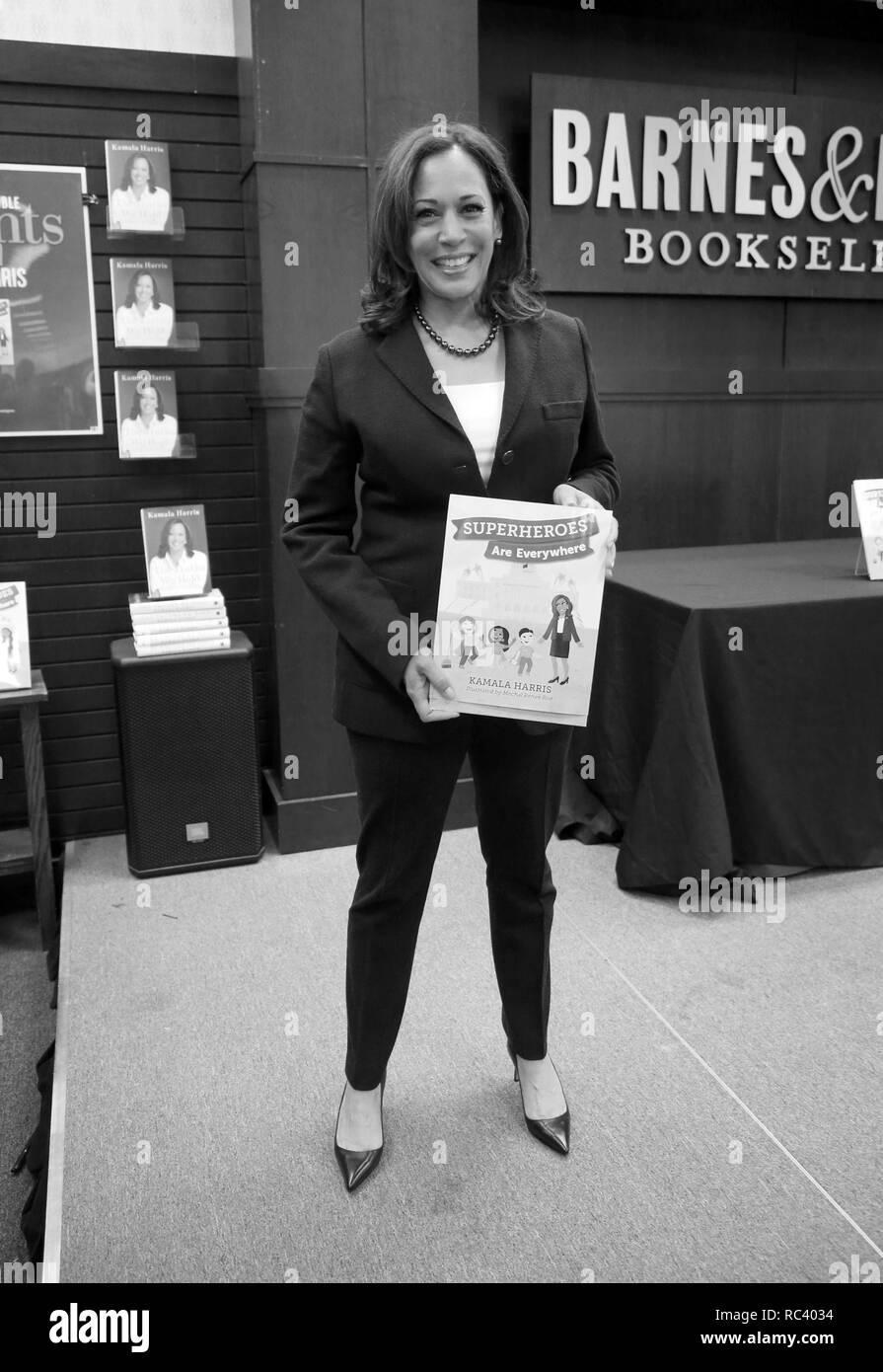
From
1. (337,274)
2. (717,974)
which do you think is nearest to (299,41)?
(337,274)

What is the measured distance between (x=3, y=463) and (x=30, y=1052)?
5.75 feet

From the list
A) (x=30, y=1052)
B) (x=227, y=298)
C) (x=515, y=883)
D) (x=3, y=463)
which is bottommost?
(x=30, y=1052)

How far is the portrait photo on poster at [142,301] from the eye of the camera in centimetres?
321

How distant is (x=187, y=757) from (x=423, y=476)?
1810mm

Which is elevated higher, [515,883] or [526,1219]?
[515,883]

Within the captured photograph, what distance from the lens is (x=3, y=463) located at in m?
3.25

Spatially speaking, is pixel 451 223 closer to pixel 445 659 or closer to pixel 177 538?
pixel 445 659

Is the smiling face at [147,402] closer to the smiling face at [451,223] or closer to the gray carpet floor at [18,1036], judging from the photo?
the gray carpet floor at [18,1036]

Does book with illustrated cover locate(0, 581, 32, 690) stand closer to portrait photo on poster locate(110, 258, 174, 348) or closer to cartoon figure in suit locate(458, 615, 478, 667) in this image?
portrait photo on poster locate(110, 258, 174, 348)

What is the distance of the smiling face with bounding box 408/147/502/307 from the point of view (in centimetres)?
154

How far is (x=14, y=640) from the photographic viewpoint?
9.67 ft

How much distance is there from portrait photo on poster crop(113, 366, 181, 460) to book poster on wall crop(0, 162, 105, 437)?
0.10m

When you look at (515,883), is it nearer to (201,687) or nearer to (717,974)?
(717,974)

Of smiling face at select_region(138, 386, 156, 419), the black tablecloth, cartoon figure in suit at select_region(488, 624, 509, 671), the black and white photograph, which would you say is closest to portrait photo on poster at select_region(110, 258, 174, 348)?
the black and white photograph
